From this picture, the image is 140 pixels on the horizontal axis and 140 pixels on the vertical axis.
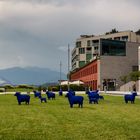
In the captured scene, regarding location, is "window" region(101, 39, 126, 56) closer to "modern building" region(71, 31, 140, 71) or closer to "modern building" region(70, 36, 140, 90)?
"modern building" region(70, 36, 140, 90)

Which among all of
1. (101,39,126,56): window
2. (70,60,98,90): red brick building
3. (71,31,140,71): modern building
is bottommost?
(70,60,98,90): red brick building

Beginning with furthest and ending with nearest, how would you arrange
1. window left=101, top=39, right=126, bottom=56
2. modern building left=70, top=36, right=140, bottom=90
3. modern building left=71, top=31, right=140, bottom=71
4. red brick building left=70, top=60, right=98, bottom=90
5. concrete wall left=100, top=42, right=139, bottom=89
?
modern building left=71, top=31, right=140, bottom=71 < window left=101, top=39, right=126, bottom=56 < red brick building left=70, top=60, right=98, bottom=90 < concrete wall left=100, top=42, right=139, bottom=89 < modern building left=70, top=36, right=140, bottom=90

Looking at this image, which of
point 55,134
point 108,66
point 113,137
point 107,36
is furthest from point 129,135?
point 107,36

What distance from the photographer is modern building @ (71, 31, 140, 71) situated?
16025cm

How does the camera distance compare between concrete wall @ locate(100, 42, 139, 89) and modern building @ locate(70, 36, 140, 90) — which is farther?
concrete wall @ locate(100, 42, 139, 89)

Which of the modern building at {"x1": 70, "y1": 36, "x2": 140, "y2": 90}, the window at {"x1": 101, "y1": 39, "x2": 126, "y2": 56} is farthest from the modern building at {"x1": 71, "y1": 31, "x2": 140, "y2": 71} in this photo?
the window at {"x1": 101, "y1": 39, "x2": 126, "y2": 56}

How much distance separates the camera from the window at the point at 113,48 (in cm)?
11631

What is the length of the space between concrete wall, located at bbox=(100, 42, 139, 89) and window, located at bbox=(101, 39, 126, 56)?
4.24 feet

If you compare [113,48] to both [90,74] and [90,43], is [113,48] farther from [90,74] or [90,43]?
[90,43]

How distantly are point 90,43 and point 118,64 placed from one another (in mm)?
52958

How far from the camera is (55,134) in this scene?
53.2 ft

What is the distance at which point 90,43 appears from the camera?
545ft

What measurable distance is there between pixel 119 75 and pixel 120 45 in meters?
8.89

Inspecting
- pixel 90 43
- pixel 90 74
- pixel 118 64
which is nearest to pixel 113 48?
pixel 118 64
